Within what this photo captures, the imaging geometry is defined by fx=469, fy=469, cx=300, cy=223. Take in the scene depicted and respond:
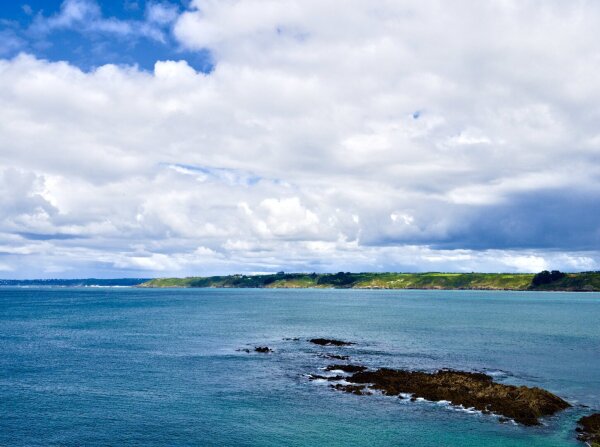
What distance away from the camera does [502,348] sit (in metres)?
113

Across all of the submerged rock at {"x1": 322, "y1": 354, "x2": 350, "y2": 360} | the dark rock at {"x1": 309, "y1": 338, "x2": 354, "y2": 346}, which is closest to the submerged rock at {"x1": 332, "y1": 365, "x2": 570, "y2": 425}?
the submerged rock at {"x1": 322, "y1": 354, "x2": 350, "y2": 360}

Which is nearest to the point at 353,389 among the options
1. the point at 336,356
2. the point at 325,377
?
the point at 325,377

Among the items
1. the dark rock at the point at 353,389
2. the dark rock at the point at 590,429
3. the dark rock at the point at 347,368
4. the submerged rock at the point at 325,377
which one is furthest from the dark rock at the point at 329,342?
the dark rock at the point at 590,429

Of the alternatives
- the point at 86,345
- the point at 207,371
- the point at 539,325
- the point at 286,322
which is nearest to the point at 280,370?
the point at 207,371

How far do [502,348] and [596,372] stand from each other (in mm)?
29519

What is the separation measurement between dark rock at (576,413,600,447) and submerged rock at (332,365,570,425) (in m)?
4.40

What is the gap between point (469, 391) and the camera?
6862 centimetres

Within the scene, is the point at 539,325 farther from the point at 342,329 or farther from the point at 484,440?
the point at 484,440

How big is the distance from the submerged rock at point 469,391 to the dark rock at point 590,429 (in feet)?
14.4

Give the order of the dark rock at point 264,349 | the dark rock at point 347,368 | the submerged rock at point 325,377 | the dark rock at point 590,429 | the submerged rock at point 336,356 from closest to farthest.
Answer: the dark rock at point 590,429
the submerged rock at point 325,377
the dark rock at point 347,368
the submerged rock at point 336,356
the dark rock at point 264,349

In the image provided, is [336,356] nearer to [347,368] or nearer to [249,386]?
[347,368]

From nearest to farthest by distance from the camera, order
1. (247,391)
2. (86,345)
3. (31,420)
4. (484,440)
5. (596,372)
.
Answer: (484,440), (31,420), (247,391), (596,372), (86,345)

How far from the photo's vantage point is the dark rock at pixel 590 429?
1983 inches

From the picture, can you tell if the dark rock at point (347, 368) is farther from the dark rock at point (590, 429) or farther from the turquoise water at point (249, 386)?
the dark rock at point (590, 429)
